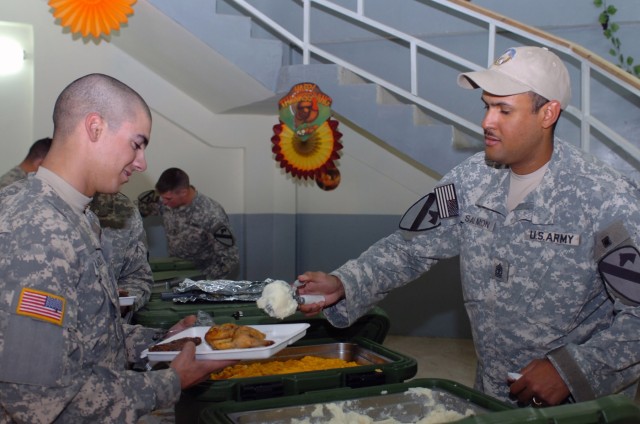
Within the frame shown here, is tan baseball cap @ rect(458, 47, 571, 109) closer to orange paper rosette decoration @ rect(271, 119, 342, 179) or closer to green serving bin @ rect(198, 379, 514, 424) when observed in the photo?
green serving bin @ rect(198, 379, 514, 424)

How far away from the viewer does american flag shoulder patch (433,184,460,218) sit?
232 centimetres

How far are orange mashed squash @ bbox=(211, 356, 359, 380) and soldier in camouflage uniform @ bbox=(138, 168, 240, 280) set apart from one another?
282 cm

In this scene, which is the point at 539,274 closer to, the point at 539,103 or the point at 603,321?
the point at 603,321

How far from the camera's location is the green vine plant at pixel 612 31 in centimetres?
518

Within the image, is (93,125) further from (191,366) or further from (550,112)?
(550,112)

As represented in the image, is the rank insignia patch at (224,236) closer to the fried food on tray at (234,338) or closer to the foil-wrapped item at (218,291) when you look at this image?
the foil-wrapped item at (218,291)

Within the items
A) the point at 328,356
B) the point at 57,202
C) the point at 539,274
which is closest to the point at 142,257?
the point at 328,356

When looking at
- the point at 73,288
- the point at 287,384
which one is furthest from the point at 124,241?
the point at 73,288

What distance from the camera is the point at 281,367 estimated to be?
2.41 m

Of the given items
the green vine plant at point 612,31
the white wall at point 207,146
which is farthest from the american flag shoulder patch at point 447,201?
the white wall at point 207,146

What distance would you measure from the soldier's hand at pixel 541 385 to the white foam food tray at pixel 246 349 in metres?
0.65

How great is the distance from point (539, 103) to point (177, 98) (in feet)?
15.9

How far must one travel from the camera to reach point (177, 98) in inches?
253

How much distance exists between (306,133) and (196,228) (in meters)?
1.14
